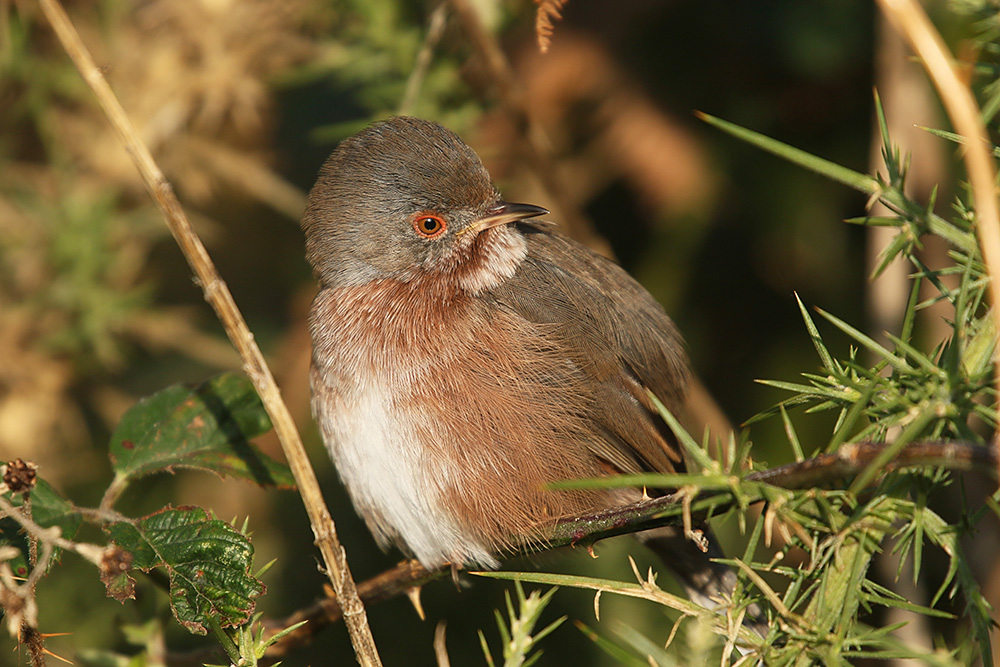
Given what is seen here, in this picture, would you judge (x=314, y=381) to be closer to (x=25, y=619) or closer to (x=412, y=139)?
(x=412, y=139)

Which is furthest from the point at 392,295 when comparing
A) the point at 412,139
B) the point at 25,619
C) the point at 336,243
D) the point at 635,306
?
the point at 25,619

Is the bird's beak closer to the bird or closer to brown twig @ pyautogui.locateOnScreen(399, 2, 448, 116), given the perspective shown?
the bird

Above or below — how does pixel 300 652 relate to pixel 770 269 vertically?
below

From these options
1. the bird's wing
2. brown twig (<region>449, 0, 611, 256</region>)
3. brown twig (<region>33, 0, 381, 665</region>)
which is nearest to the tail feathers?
the bird's wing


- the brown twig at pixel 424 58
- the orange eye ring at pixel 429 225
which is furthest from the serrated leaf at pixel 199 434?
the brown twig at pixel 424 58

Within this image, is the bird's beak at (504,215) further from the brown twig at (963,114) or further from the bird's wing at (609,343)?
the brown twig at (963,114)

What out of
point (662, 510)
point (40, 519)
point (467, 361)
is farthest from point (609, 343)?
point (40, 519)

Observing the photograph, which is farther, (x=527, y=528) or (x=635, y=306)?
(x=635, y=306)

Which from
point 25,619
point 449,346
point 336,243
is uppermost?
point 336,243

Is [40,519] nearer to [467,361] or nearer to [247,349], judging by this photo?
[247,349]
